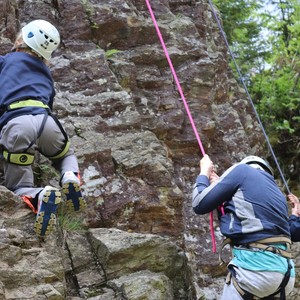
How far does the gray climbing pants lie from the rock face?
13.7 inches

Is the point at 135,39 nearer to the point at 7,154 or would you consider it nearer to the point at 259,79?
the point at 7,154

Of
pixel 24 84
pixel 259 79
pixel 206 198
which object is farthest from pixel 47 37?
pixel 259 79

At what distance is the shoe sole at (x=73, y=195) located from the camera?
5.27 m

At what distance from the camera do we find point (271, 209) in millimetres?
4449

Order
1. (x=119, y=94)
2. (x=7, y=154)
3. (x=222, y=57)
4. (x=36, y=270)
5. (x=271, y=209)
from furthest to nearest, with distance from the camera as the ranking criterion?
(x=222, y=57) → (x=119, y=94) → (x=7, y=154) → (x=36, y=270) → (x=271, y=209)

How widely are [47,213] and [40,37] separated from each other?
196cm

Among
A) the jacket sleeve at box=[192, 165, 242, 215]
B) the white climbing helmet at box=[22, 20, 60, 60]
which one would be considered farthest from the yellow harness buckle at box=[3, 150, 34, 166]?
the jacket sleeve at box=[192, 165, 242, 215]

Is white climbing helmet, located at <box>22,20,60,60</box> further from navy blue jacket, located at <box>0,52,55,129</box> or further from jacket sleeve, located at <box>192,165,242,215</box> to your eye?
jacket sleeve, located at <box>192,165,242,215</box>

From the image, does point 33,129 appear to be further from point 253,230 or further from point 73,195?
point 253,230

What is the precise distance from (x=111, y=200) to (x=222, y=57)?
4.29 metres

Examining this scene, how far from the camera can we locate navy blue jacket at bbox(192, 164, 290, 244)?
4.39m

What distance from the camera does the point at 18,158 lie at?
5352 mm

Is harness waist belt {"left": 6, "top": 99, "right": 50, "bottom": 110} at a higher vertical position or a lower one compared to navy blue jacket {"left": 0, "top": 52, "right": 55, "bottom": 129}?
lower

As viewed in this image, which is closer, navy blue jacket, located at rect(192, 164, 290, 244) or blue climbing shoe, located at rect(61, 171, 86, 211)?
navy blue jacket, located at rect(192, 164, 290, 244)
